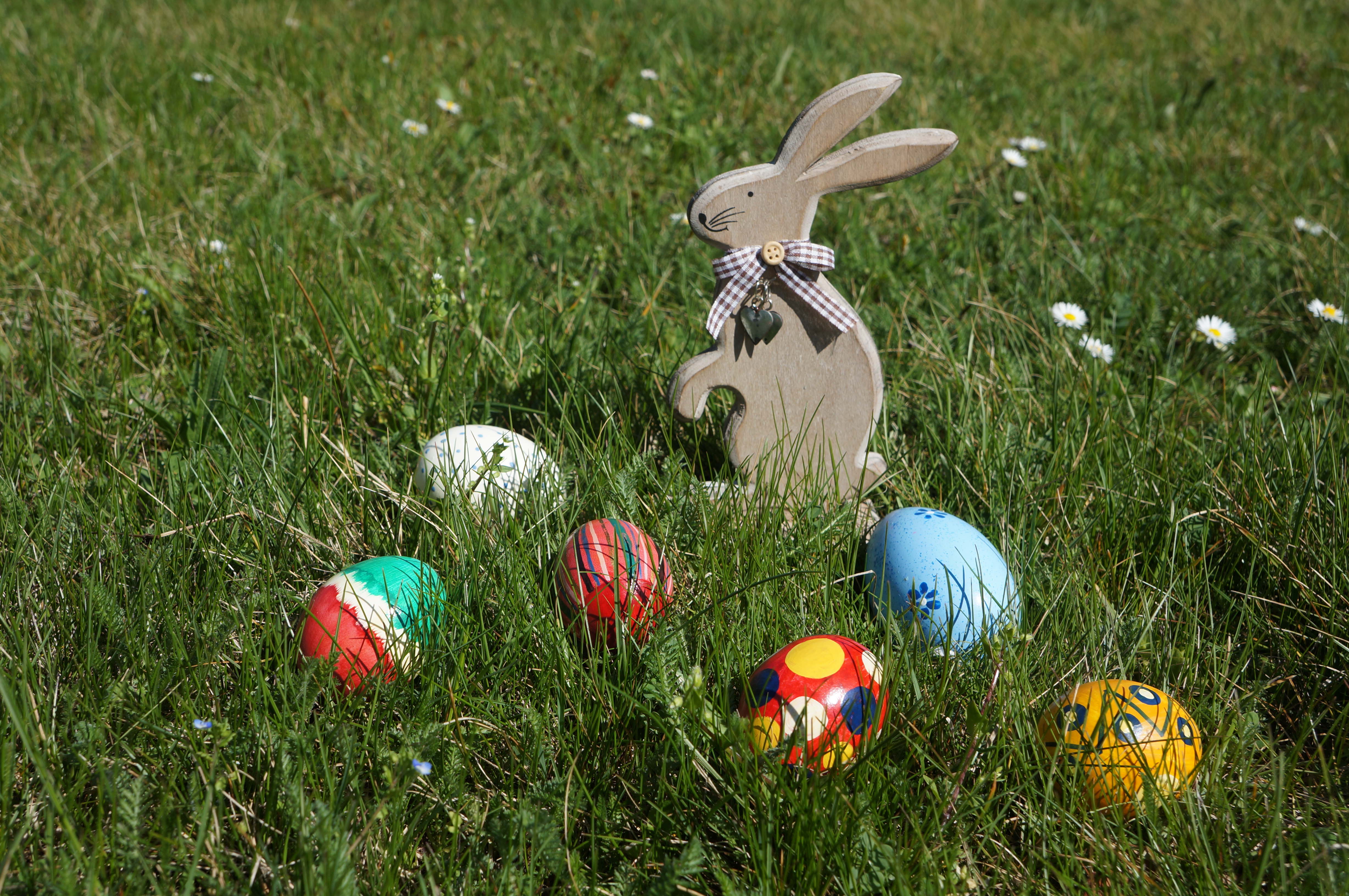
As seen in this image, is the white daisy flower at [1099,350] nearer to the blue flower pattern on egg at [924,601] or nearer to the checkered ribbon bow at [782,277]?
the checkered ribbon bow at [782,277]

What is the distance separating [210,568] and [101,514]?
1.03 ft

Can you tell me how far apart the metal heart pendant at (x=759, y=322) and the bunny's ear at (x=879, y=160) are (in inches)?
10.6

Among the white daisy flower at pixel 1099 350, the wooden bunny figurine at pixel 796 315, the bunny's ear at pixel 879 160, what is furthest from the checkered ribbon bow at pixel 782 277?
the white daisy flower at pixel 1099 350

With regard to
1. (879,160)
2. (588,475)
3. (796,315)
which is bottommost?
(588,475)

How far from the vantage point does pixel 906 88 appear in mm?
4953

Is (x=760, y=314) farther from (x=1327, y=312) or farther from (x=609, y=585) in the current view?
(x=1327, y=312)

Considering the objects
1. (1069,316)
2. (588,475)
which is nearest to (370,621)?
(588,475)

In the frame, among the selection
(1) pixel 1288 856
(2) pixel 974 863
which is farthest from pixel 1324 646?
(2) pixel 974 863

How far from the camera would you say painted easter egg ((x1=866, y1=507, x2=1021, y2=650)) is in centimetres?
179

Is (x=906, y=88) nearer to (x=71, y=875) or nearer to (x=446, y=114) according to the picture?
(x=446, y=114)

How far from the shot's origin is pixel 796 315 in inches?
82.1

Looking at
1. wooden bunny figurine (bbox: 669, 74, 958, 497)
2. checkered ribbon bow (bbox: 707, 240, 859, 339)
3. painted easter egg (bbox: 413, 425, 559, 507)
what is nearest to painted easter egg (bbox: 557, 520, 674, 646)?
painted easter egg (bbox: 413, 425, 559, 507)

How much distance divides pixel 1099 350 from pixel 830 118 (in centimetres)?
133

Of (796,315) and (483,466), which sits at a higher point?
(796,315)
